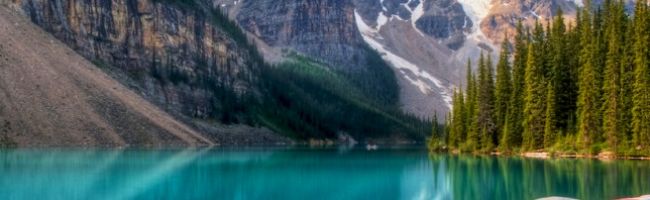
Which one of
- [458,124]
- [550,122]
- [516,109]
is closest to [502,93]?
[516,109]

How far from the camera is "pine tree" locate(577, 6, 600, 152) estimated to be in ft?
225

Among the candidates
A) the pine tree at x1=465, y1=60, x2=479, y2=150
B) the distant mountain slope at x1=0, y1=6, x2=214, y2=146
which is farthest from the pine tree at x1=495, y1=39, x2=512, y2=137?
the distant mountain slope at x1=0, y1=6, x2=214, y2=146

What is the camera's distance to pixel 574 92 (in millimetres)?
77750

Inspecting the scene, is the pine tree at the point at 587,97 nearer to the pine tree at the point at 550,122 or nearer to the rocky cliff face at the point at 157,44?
the pine tree at the point at 550,122

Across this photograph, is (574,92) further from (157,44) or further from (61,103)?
(157,44)

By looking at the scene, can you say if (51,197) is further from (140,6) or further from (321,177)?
(140,6)

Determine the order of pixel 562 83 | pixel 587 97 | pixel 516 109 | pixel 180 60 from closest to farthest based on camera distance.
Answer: pixel 587 97 → pixel 562 83 → pixel 516 109 → pixel 180 60

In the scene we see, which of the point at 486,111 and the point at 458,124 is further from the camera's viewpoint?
the point at 458,124

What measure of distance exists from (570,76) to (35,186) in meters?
55.5

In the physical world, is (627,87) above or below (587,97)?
above

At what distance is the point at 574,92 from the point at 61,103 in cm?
6676

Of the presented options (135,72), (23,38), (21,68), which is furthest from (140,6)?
(21,68)

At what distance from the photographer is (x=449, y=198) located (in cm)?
3578

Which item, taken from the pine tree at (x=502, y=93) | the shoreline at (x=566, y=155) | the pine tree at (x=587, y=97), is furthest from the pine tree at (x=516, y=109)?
the pine tree at (x=587, y=97)
